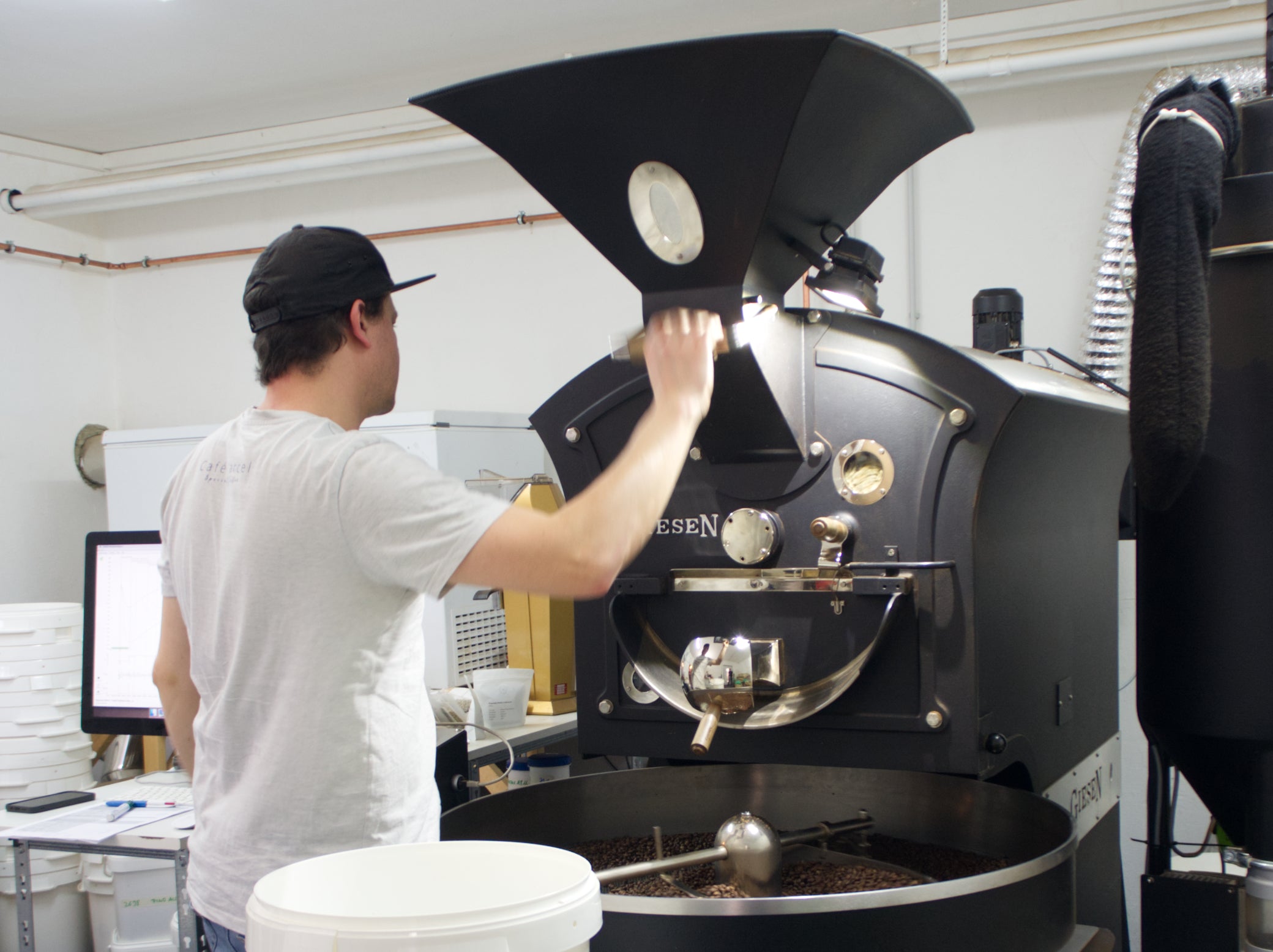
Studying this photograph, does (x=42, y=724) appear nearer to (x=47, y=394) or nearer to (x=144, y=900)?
(x=144, y=900)

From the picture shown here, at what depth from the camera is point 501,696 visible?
2.45 m

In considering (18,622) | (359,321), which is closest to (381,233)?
(18,622)

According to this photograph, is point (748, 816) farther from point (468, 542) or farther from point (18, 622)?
point (18, 622)

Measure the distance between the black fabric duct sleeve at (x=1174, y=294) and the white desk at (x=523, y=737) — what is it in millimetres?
1415

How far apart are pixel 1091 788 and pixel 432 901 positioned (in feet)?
3.40

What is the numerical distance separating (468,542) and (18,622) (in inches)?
68.5

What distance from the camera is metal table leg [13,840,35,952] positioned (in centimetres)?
213

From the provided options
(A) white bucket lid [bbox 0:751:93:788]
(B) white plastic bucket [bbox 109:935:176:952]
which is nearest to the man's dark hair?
(A) white bucket lid [bbox 0:751:93:788]

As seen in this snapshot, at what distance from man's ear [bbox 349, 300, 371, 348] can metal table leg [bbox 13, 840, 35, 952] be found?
138 centimetres

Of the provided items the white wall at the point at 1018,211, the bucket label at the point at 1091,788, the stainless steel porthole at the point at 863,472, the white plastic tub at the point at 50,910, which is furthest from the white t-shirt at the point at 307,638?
the white wall at the point at 1018,211

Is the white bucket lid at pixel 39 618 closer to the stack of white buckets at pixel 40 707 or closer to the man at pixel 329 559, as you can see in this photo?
the stack of white buckets at pixel 40 707

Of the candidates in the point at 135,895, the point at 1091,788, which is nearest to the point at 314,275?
the point at 1091,788

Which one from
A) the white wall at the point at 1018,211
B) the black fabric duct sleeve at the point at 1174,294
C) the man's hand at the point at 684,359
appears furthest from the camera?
the white wall at the point at 1018,211

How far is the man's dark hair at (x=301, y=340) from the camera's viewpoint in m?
1.29
